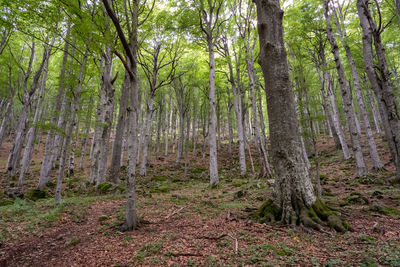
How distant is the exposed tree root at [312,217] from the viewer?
323 cm

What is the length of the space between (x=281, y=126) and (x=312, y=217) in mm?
1842

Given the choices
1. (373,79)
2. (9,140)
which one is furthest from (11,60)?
(9,140)

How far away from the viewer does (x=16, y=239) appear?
11.8 ft

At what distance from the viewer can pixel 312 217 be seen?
11.1ft

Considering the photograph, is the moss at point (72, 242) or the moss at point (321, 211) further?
the moss at point (321, 211)

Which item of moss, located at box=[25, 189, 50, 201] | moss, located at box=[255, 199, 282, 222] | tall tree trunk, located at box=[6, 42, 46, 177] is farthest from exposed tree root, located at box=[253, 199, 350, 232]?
tall tree trunk, located at box=[6, 42, 46, 177]

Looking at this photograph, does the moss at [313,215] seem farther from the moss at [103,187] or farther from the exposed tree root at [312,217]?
the moss at [103,187]

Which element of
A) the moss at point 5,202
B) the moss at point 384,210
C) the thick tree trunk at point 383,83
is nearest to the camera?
the moss at point 384,210

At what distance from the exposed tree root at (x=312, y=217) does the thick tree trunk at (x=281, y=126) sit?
30 millimetres

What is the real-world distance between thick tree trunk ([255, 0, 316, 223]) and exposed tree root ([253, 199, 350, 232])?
0.03 meters

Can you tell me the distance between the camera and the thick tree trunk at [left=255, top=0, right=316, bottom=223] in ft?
11.7

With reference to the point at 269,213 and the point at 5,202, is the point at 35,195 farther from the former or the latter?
the point at 269,213

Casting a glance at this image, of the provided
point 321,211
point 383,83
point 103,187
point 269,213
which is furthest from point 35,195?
point 383,83

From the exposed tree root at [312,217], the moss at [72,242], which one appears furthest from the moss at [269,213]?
the moss at [72,242]
